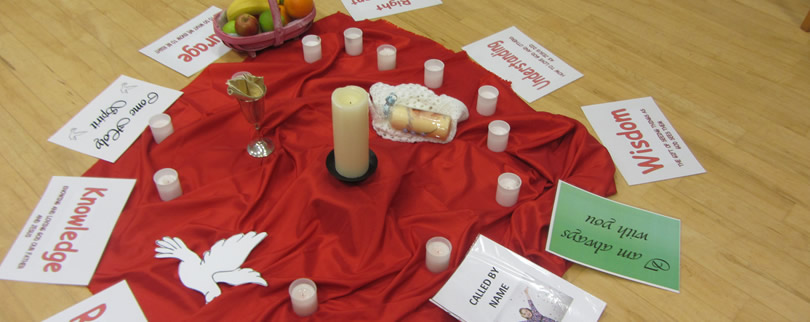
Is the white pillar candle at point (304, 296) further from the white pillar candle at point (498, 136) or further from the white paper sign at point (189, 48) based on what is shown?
the white paper sign at point (189, 48)

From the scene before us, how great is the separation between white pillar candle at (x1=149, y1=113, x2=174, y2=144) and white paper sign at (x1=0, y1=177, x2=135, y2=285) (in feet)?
0.45

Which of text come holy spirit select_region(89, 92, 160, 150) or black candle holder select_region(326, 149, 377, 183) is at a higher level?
black candle holder select_region(326, 149, 377, 183)

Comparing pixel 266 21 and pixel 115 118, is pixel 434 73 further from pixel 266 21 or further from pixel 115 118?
pixel 115 118

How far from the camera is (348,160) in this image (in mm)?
1216

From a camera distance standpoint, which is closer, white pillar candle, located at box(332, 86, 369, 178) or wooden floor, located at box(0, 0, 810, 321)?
white pillar candle, located at box(332, 86, 369, 178)

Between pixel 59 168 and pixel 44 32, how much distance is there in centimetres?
60

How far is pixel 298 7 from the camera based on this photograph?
66.0 inches

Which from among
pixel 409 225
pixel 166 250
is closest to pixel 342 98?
pixel 409 225

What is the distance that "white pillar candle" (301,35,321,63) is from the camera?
167 cm

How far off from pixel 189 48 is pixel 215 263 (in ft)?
2.64

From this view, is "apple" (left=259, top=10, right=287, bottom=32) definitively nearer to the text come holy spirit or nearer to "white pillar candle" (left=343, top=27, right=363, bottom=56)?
"white pillar candle" (left=343, top=27, right=363, bottom=56)

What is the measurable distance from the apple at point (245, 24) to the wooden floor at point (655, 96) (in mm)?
127

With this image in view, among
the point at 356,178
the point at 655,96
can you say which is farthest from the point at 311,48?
the point at 655,96

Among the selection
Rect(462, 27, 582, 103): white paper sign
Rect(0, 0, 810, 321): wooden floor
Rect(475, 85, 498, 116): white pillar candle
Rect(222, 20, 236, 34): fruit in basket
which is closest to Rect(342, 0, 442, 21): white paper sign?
Rect(0, 0, 810, 321): wooden floor
